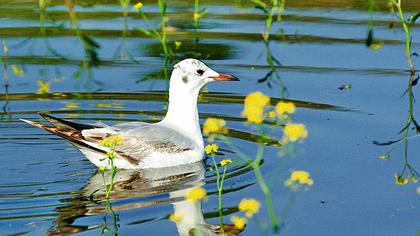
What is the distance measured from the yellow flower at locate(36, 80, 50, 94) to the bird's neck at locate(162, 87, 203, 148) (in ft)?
6.45

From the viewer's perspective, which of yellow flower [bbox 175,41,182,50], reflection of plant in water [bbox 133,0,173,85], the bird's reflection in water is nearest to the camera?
the bird's reflection in water

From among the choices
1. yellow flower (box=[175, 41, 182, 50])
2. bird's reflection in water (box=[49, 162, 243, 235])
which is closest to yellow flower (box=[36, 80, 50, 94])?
yellow flower (box=[175, 41, 182, 50])

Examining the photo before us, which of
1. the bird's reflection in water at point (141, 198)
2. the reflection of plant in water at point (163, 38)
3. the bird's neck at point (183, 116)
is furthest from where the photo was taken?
the reflection of plant in water at point (163, 38)

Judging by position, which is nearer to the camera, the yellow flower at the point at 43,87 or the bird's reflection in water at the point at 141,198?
the bird's reflection in water at the point at 141,198

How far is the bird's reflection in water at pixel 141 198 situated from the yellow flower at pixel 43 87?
2.44m

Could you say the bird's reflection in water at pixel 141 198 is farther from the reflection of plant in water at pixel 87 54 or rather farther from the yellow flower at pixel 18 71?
the yellow flower at pixel 18 71

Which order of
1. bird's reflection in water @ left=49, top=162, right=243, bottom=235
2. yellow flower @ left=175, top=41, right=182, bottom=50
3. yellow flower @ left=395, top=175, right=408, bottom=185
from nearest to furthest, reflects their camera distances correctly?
1. bird's reflection in water @ left=49, top=162, right=243, bottom=235
2. yellow flower @ left=395, top=175, right=408, bottom=185
3. yellow flower @ left=175, top=41, right=182, bottom=50

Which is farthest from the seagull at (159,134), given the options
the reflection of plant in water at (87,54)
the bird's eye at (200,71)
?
the reflection of plant in water at (87,54)

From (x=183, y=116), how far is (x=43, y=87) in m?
2.26

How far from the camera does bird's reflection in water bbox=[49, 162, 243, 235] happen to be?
8695 millimetres

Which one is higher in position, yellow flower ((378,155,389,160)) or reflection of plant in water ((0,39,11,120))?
reflection of plant in water ((0,39,11,120))

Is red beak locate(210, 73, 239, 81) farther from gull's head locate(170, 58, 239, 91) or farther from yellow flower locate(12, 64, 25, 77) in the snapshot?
yellow flower locate(12, 64, 25, 77)

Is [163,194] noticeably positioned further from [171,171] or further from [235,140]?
[235,140]

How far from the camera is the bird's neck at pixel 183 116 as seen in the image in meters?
11.2
